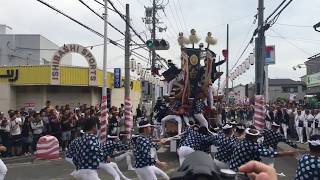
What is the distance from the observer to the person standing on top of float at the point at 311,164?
20.2ft

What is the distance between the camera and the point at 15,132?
18547 mm

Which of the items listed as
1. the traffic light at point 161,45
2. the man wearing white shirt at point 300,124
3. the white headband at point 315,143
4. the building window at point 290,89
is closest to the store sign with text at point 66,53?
the traffic light at point 161,45

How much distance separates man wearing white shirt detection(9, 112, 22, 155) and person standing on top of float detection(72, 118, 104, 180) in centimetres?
1008

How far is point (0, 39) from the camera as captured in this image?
5681 cm

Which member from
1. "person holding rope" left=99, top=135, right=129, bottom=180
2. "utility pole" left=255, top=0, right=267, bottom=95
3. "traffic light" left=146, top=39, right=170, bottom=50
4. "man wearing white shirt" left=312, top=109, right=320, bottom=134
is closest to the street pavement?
"person holding rope" left=99, top=135, right=129, bottom=180

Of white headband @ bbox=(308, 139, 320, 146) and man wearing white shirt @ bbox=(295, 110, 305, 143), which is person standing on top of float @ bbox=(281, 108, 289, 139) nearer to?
man wearing white shirt @ bbox=(295, 110, 305, 143)

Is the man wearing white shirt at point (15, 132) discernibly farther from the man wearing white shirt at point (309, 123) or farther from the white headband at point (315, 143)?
the white headband at point (315, 143)

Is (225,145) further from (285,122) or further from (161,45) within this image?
(161,45)

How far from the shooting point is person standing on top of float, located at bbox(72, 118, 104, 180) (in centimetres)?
892

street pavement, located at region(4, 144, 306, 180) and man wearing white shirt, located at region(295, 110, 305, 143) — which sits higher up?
man wearing white shirt, located at region(295, 110, 305, 143)

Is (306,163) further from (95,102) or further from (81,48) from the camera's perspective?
(95,102)

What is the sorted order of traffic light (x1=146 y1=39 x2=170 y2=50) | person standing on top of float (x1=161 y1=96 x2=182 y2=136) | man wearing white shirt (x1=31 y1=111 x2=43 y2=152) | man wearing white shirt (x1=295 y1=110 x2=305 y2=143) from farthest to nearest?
1. traffic light (x1=146 y1=39 x2=170 y2=50)
2. man wearing white shirt (x1=295 y1=110 x2=305 y2=143)
3. man wearing white shirt (x1=31 y1=111 x2=43 y2=152)
4. person standing on top of float (x1=161 y1=96 x2=182 y2=136)

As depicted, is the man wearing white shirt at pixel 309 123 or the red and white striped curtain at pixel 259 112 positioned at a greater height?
the red and white striped curtain at pixel 259 112

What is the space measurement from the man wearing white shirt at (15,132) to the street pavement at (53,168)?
57 centimetres
